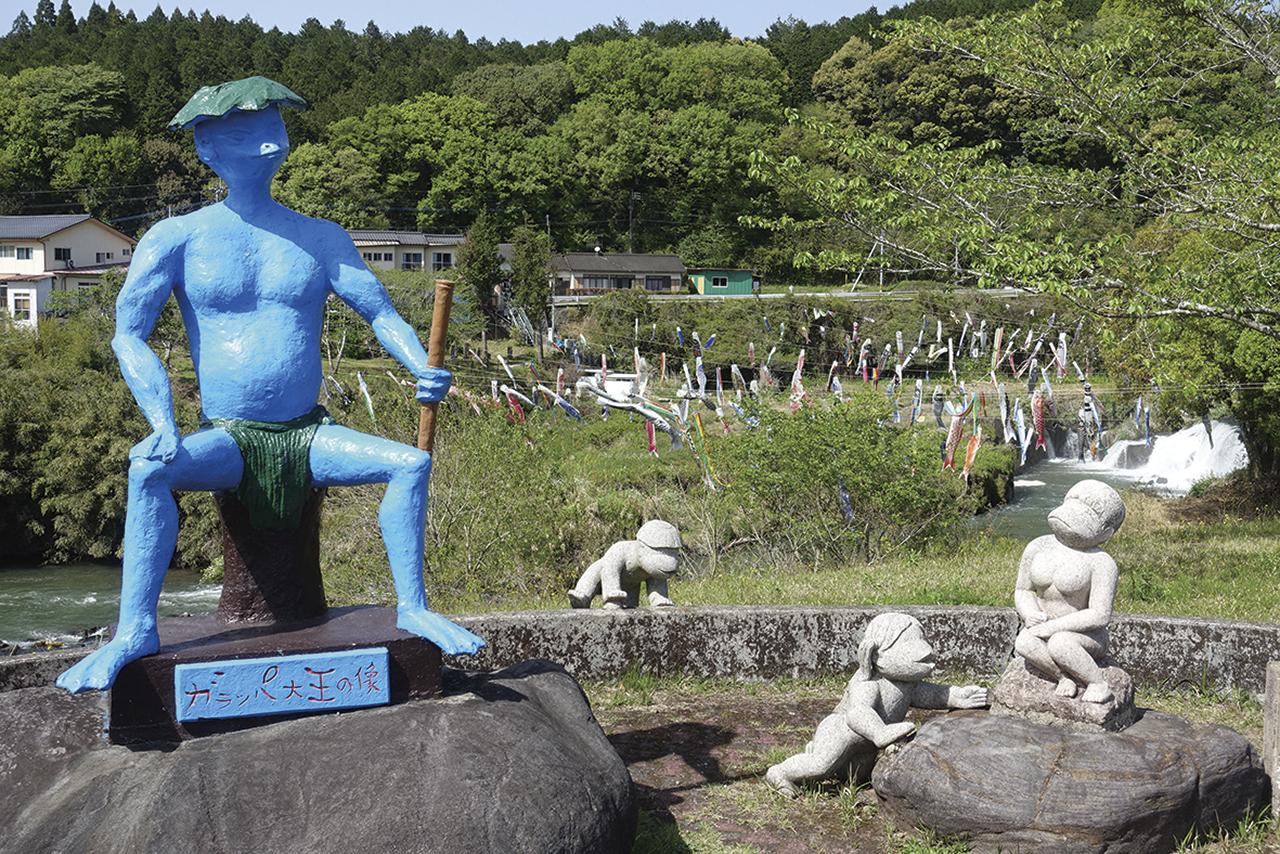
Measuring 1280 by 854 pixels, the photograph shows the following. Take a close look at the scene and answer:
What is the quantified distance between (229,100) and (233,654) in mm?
2523

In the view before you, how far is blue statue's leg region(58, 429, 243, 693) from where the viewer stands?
214 inches

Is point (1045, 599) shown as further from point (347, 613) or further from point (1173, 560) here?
point (1173, 560)

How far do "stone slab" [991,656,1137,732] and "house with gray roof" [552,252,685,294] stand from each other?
5015 centimetres

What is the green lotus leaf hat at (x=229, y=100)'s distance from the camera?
6004 mm

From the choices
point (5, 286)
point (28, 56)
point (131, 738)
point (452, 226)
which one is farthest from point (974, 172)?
point (28, 56)

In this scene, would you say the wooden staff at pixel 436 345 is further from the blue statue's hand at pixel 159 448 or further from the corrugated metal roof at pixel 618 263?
the corrugated metal roof at pixel 618 263

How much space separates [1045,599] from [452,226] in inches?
2299

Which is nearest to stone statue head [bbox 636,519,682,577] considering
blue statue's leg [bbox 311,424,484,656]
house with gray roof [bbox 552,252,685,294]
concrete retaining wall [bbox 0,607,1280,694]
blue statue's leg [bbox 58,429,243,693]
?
concrete retaining wall [bbox 0,607,1280,694]

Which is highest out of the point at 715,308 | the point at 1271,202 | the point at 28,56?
the point at 28,56

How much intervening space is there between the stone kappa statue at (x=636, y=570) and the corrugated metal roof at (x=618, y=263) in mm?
48132

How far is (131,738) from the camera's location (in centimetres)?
557

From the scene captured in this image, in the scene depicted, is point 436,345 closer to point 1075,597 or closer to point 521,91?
point 1075,597

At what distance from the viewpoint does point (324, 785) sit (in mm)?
5148

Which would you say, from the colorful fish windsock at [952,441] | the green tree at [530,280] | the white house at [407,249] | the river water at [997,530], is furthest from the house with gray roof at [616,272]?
the colorful fish windsock at [952,441]
